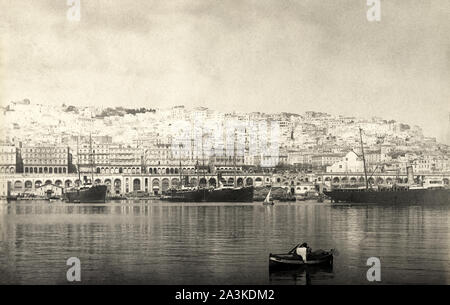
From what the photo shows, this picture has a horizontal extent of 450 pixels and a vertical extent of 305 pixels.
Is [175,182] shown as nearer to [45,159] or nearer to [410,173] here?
[45,159]

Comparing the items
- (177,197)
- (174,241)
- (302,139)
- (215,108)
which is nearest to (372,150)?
(302,139)

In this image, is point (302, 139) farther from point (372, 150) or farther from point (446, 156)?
point (446, 156)

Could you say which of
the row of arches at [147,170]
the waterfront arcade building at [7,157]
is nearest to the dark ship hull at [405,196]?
the row of arches at [147,170]

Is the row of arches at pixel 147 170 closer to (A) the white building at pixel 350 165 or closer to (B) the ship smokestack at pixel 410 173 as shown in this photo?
(A) the white building at pixel 350 165

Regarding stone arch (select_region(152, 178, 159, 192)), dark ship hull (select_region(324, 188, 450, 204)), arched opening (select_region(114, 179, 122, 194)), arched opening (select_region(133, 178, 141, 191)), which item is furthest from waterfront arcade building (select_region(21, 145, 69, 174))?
dark ship hull (select_region(324, 188, 450, 204))

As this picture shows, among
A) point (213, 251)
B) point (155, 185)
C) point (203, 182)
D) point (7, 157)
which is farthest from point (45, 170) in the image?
point (213, 251)
